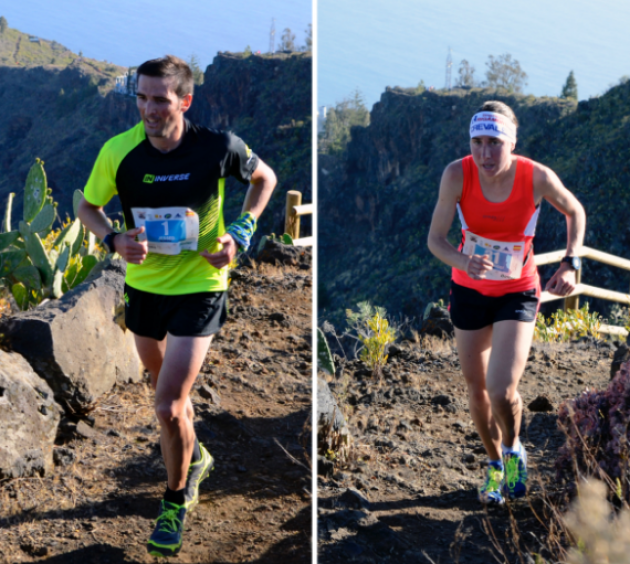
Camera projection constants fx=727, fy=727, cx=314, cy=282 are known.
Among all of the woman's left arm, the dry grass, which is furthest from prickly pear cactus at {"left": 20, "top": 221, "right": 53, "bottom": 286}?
the dry grass

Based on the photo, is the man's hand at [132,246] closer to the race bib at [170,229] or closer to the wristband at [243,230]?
the race bib at [170,229]

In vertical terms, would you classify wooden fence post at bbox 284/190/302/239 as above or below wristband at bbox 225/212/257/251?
below

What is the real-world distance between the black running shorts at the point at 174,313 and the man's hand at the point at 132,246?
→ 21 centimetres

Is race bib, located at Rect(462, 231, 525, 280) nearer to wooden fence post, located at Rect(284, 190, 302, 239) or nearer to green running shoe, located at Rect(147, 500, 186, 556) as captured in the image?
green running shoe, located at Rect(147, 500, 186, 556)

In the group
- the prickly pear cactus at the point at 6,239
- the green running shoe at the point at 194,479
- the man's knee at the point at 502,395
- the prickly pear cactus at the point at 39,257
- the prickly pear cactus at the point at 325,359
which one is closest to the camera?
the man's knee at the point at 502,395

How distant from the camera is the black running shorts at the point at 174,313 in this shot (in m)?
2.61

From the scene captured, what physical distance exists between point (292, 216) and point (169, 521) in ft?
18.1

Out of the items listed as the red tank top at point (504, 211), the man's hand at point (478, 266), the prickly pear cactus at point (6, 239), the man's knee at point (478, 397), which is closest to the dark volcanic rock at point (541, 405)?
the man's knee at point (478, 397)

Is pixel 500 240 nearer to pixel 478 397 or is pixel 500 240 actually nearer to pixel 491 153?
pixel 491 153

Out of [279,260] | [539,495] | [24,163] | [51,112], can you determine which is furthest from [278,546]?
[51,112]

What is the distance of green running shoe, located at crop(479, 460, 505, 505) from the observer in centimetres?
292

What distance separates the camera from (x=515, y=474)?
2916 millimetres

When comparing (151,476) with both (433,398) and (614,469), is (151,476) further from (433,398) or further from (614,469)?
(614,469)

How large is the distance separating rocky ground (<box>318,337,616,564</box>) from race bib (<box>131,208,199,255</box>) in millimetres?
1187
